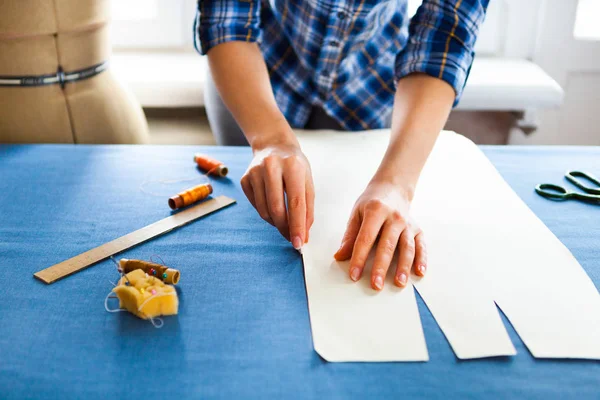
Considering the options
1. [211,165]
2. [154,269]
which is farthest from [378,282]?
[211,165]

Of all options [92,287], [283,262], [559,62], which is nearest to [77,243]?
[92,287]

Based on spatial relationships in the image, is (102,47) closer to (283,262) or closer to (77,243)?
(77,243)

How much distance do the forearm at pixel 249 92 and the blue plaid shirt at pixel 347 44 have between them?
0.09 feet

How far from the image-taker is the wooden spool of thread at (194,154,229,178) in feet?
2.99

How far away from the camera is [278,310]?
23.7 inches

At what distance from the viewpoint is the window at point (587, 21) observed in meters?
1.85

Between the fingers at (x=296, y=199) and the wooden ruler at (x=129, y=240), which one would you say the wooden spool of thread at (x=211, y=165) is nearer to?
the wooden ruler at (x=129, y=240)

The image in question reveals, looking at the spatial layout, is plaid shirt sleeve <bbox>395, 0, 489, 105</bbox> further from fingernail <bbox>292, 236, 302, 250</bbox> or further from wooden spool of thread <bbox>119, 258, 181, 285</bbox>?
wooden spool of thread <bbox>119, 258, 181, 285</bbox>

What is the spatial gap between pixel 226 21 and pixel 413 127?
39cm

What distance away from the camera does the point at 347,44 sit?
42.7 inches

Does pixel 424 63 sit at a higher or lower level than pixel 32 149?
higher

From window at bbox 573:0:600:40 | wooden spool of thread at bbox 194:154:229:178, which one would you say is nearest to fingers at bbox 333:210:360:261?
wooden spool of thread at bbox 194:154:229:178

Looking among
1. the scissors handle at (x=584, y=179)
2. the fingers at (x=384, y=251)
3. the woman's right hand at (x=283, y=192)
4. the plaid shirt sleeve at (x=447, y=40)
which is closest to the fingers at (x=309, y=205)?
the woman's right hand at (x=283, y=192)

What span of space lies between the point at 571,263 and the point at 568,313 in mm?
111
